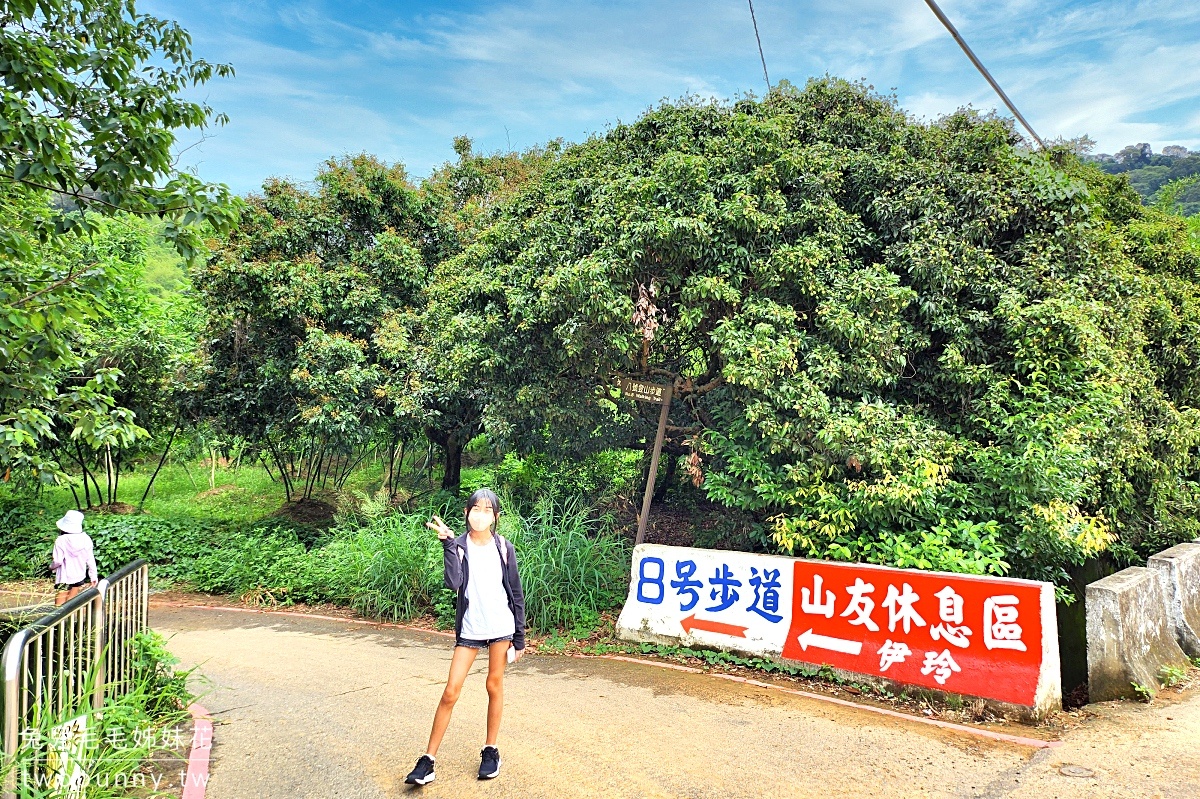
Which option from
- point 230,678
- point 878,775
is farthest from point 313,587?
point 878,775

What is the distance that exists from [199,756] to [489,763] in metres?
1.91

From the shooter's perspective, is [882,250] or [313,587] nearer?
[882,250]

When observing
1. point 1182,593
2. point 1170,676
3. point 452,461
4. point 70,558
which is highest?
point 452,461

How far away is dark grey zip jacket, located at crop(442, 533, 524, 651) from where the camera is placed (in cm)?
405

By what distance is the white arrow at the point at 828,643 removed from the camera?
6320mm

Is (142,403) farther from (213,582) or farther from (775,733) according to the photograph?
(775,733)

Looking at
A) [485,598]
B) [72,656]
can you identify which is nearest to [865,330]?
[485,598]

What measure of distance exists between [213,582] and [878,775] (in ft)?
37.7

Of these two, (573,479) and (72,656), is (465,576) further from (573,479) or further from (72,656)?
(573,479)

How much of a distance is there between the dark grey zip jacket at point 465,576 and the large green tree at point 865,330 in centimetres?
398

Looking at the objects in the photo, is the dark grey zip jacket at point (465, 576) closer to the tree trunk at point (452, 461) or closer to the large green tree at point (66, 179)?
the large green tree at point (66, 179)

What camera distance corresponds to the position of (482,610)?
404 cm

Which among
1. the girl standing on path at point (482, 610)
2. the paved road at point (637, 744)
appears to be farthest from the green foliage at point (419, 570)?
the girl standing on path at point (482, 610)

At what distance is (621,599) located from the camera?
891 centimetres
